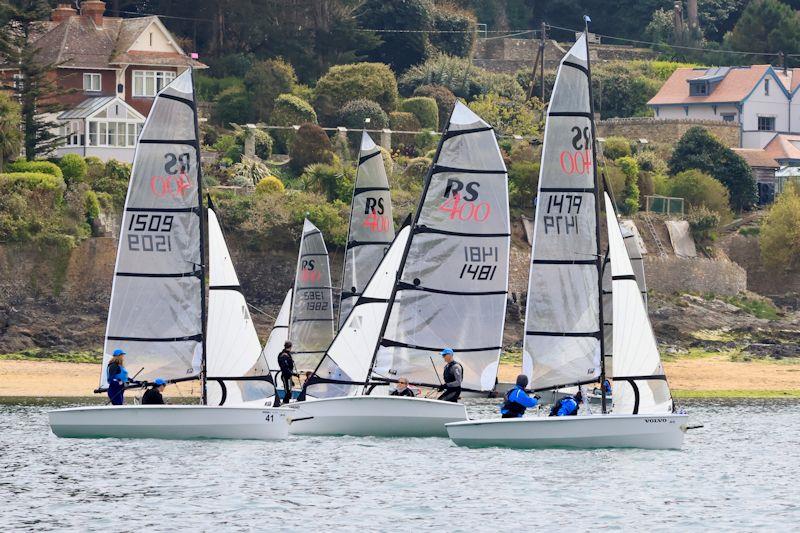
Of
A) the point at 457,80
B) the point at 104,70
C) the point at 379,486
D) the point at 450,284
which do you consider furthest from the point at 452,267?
the point at 457,80

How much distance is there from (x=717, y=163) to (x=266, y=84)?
2149 cm

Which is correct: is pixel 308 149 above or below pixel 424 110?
below

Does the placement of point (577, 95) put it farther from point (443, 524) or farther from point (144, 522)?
point (144, 522)

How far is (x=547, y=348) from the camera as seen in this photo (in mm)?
32750

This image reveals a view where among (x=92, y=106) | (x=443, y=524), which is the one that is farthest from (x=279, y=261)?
(x=443, y=524)

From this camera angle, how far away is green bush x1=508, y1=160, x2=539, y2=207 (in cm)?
6775

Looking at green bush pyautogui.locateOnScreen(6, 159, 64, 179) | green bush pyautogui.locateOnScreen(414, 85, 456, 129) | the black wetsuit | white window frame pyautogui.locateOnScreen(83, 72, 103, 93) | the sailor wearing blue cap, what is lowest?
the sailor wearing blue cap

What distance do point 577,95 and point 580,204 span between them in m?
2.15

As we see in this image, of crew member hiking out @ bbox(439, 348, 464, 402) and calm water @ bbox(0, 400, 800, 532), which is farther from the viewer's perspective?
crew member hiking out @ bbox(439, 348, 464, 402)

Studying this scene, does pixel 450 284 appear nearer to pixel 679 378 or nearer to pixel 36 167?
pixel 679 378

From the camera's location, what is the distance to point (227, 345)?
33312 mm

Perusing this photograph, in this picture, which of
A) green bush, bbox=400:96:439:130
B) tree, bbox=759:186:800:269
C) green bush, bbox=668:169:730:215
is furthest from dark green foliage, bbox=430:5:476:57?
tree, bbox=759:186:800:269

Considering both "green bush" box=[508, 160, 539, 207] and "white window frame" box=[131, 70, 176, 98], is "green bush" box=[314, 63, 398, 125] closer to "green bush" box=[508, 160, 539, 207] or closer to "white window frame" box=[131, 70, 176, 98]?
"white window frame" box=[131, 70, 176, 98]

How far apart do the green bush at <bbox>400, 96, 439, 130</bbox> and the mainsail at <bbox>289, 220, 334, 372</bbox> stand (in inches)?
1396
